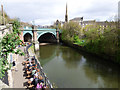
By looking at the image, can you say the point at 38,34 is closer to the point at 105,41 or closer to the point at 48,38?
A: the point at 48,38

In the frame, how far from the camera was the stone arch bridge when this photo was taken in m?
22.2

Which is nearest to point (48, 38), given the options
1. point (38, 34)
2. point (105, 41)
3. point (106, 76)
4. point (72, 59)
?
point (38, 34)

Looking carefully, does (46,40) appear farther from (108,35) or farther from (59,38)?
(108,35)

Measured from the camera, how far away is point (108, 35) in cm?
1226

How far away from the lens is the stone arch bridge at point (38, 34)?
2224 cm

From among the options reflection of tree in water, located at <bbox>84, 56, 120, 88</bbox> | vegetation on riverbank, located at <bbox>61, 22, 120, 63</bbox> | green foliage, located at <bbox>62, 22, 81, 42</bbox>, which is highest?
green foliage, located at <bbox>62, 22, 81, 42</bbox>

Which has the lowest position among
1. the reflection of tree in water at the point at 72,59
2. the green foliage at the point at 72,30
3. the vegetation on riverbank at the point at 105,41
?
the reflection of tree in water at the point at 72,59

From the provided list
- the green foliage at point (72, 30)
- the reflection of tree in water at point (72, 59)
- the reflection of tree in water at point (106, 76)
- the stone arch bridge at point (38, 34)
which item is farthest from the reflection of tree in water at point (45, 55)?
the reflection of tree in water at point (106, 76)

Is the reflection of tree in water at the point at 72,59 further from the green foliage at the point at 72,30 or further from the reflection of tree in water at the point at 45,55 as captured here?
the green foliage at the point at 72,30

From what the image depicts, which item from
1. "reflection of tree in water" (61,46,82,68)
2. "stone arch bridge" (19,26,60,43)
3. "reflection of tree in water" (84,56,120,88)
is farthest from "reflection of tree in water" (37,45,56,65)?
"reflection of tree in water" (84,56,120,88)

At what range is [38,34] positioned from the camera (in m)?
26.1

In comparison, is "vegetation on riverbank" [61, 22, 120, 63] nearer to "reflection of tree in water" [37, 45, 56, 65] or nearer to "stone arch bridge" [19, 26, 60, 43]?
"reflection of tree in water" [37, 45, 56, 65]

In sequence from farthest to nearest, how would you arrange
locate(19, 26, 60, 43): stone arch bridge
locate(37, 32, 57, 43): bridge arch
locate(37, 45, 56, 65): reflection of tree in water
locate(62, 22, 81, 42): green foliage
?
locate(37, 32, 57, 43): bridge arch → locate(62, 22, 81, 42): green foliage → locate(19, 26, 60, 43): stone arch bridge → locate(37, 45, 56, 65): reflection of tree in water

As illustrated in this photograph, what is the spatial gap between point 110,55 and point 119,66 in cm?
196
